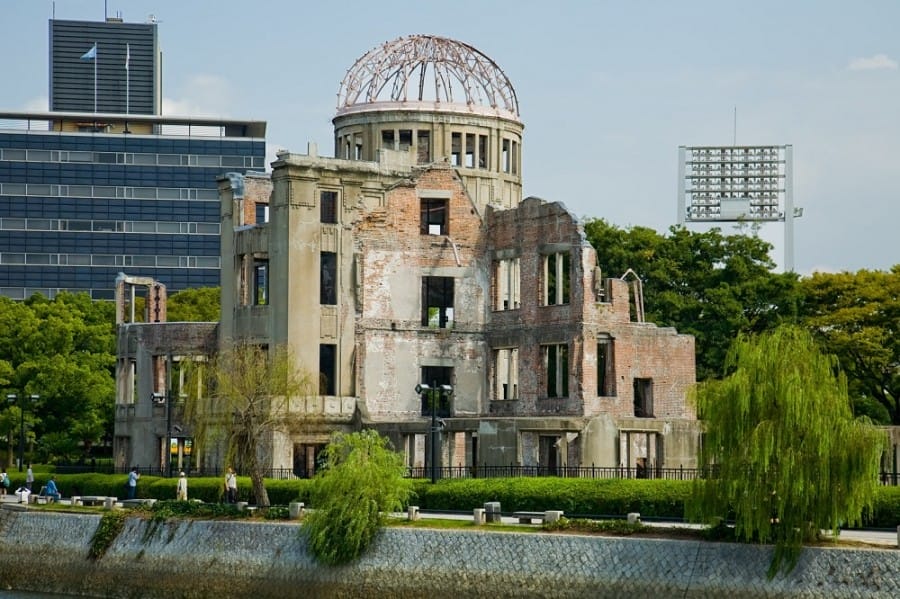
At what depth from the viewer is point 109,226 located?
131 m

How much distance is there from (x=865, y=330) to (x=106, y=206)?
71867 mm

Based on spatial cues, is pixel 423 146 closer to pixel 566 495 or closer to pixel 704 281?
pixel 704 281

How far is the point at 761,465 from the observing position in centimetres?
3700

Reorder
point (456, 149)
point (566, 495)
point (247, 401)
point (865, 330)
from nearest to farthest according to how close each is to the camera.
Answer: point (566, 495) < point (247, 401) < point (456, 149) < point (865, 330)

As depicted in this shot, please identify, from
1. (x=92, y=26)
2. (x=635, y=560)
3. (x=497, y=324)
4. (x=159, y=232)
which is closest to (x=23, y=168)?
(x=159, y=232)

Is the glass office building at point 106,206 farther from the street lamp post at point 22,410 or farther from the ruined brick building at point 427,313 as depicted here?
the ruined brick building at point 427,313

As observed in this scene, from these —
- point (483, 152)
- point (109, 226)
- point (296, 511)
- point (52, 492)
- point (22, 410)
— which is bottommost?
point (52, 492)

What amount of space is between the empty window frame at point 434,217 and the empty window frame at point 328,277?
3773 millimetres

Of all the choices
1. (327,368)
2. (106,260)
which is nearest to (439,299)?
(327,368)

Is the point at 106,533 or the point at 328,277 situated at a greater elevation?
the point at 328,277

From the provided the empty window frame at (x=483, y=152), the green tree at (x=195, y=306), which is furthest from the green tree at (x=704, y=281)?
the green tree at (x=195, y=306)

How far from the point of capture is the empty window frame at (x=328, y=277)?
205 ft

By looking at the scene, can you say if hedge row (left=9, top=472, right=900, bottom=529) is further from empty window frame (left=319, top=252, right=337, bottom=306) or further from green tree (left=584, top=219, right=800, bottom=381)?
green tree (left=584, top=219, right=800, bottom=381)

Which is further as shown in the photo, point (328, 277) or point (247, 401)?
point (328, 277)
